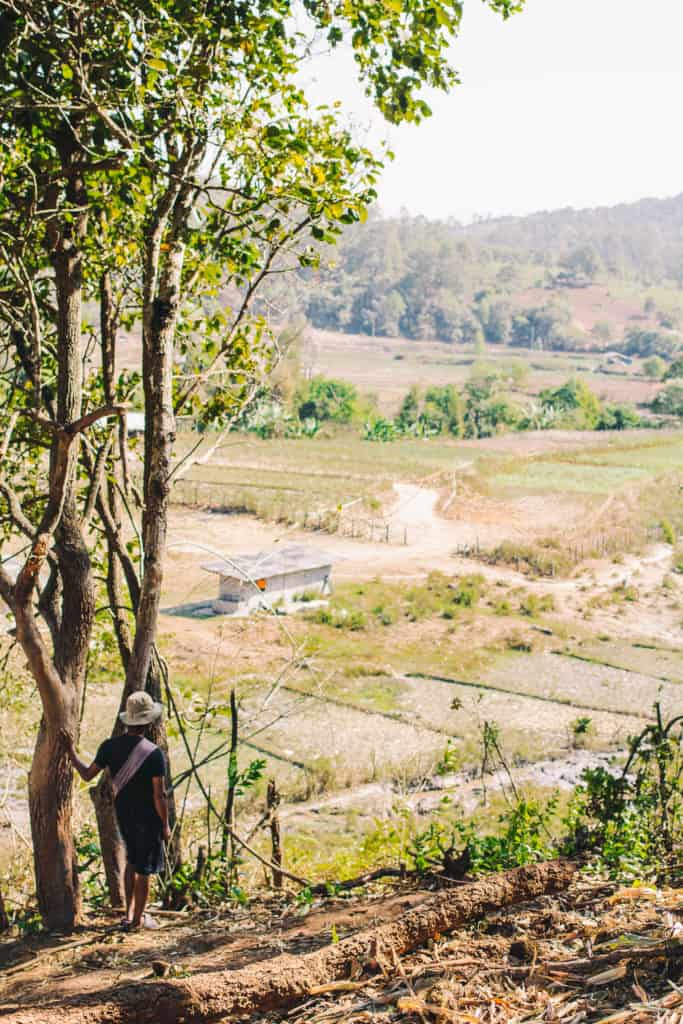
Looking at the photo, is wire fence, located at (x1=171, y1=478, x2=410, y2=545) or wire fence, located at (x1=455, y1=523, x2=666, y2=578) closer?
wire fence, located at (x1=455, y1=523, x2=666, y2=578)

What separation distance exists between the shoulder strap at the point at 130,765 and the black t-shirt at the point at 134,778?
0.01 m

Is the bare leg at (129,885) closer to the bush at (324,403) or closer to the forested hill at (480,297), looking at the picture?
the bush at (324,403)

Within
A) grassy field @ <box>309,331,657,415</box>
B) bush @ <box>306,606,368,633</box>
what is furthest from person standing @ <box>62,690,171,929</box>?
grassy field @ <box>309,331,657,415</box>

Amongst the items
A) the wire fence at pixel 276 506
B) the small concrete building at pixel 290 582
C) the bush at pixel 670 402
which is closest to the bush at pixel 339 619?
the small concrete building at pixel 290 582

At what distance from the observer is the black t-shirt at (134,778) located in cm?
377

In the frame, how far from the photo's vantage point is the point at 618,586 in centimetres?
2564

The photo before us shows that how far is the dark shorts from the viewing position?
3820 mm

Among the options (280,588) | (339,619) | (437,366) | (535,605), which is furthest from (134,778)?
(437,366)

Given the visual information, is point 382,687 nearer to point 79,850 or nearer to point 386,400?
point 79,850

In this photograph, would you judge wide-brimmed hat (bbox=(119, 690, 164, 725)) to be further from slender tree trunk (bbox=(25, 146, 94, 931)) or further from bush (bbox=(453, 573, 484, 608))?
bush (bbox=(453, 573, 484, 608))

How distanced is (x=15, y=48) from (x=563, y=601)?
22343 mm

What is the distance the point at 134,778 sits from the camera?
379 cm

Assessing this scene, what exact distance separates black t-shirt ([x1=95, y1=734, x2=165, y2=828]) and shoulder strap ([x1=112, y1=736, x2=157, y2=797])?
0.04 feet

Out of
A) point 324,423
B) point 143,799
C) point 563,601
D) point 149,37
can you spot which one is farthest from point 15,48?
point 324,423
